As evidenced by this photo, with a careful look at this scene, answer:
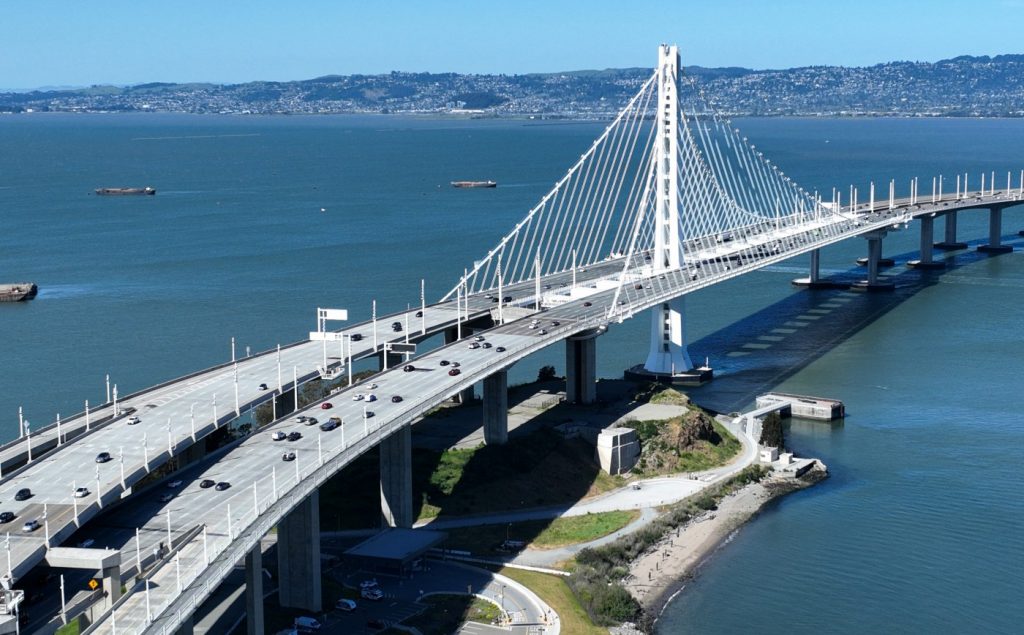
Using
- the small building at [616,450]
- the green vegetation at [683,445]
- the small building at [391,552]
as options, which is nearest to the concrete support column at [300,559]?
the small building at [391,552]

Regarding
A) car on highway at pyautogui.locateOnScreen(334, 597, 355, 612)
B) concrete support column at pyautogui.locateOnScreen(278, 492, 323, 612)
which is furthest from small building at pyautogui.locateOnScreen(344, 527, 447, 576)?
concrete support column at pyautogui.locateOnScreen(278, 492, 323, 612)

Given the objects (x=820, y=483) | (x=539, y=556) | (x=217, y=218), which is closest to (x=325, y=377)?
(x=539, y=556)

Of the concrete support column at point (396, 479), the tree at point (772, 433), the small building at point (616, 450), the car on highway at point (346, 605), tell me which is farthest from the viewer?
the tree at point (772, 433)

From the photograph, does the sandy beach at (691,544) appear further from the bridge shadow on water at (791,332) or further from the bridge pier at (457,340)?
the bridge pier at (457,340)

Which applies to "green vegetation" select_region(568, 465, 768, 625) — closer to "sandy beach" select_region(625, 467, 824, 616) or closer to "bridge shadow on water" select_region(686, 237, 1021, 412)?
"sandy beach" select_region(625, 467, 824, 616)

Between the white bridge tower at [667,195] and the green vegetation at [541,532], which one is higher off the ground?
the white bridge tower at [667,195]

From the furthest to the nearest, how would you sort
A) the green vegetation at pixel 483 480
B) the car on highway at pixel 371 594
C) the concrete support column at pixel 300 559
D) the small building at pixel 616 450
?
1. the small building at pixel 616 450
2. the green vegetation at pixel 483 480
3. the car on highway at pixel 371 594
4. the concrete support column at pixel 300 559

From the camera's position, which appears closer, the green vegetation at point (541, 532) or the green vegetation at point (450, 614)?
the green vegetation at point (450, 614)
